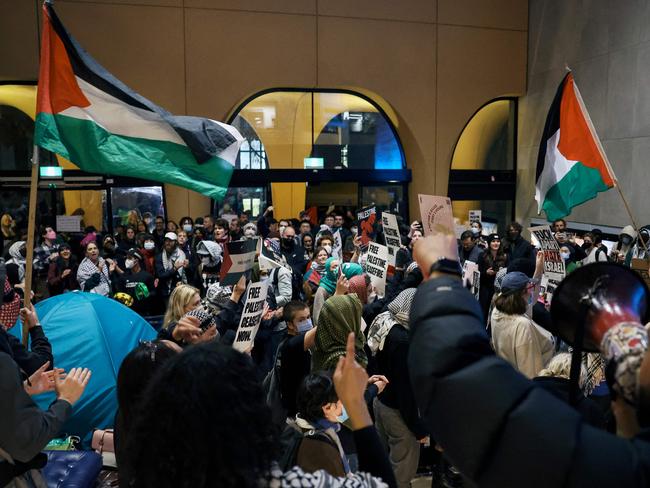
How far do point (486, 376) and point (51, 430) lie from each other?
232 cm

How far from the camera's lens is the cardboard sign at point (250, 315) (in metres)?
4.70

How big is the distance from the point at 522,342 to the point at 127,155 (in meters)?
3.50

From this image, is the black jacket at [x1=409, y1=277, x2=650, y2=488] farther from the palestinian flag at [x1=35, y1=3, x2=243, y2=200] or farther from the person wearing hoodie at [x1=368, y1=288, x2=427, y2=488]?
the palestinian flag at [x1=35, y1=3, x2=243, y2=200]

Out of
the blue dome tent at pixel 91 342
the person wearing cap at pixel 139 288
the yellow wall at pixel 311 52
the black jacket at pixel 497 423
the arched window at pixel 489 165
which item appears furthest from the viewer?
the arched window at pixel 489 165

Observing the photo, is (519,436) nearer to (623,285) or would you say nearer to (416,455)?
(623,285)

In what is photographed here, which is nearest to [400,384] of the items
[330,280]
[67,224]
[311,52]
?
[330,280]

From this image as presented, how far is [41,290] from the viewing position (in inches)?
414

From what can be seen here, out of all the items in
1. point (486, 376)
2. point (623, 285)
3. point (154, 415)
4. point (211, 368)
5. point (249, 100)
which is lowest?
point (154, 415)

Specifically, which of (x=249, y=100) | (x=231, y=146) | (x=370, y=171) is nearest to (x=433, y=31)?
(x=370, y=171)

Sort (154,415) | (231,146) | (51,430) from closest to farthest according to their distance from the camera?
(154,415) → (51,430) → (231,146)

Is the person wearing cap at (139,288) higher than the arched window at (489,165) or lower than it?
lower

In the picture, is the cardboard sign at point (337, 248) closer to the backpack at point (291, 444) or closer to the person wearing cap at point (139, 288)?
the person wearing cap at point (139, 288)

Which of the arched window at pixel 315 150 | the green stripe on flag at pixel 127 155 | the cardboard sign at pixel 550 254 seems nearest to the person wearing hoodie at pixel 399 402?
the green stripe on flag at pixel 127 155

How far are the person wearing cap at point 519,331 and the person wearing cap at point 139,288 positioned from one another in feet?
18.8
